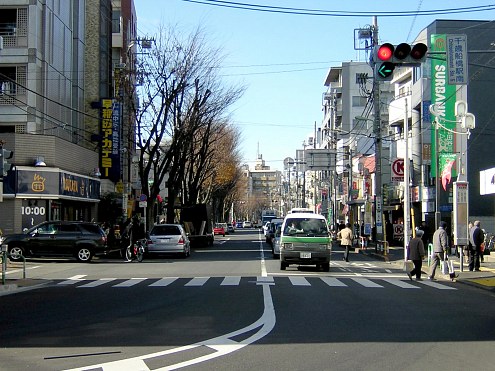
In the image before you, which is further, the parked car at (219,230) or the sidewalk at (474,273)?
the parked car at (219,230)

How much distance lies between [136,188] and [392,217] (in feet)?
83.4

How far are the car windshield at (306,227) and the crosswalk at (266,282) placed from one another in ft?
8.66

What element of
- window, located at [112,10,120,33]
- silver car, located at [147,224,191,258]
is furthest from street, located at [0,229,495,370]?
window, located at [112,10,120,33]

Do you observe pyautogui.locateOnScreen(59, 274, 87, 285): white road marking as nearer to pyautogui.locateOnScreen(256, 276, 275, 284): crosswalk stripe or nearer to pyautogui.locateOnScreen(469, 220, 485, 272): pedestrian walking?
pyautogui.locateOnScreen(256, 276, 275, 284): crosswalk stripe

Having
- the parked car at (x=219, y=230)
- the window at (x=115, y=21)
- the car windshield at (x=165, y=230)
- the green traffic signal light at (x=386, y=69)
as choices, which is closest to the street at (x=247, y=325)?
the green traffic signal light at (x=386, y=69)

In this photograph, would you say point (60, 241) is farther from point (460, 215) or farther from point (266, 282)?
point (460, 215)

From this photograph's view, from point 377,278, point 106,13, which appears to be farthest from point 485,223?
point 106,13

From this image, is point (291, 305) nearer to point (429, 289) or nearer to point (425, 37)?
point (429, 289)

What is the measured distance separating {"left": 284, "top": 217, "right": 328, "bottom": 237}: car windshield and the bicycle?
28.8 ft

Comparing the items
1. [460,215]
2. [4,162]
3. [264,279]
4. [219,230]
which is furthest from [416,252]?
[219,230]

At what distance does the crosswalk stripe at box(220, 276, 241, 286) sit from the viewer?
19547 millimetres

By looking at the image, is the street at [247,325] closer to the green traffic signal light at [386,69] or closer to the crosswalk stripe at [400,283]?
the crosswalk stripe at [400,283]

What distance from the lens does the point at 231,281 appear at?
20.5 m

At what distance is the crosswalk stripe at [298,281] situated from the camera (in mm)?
19781
